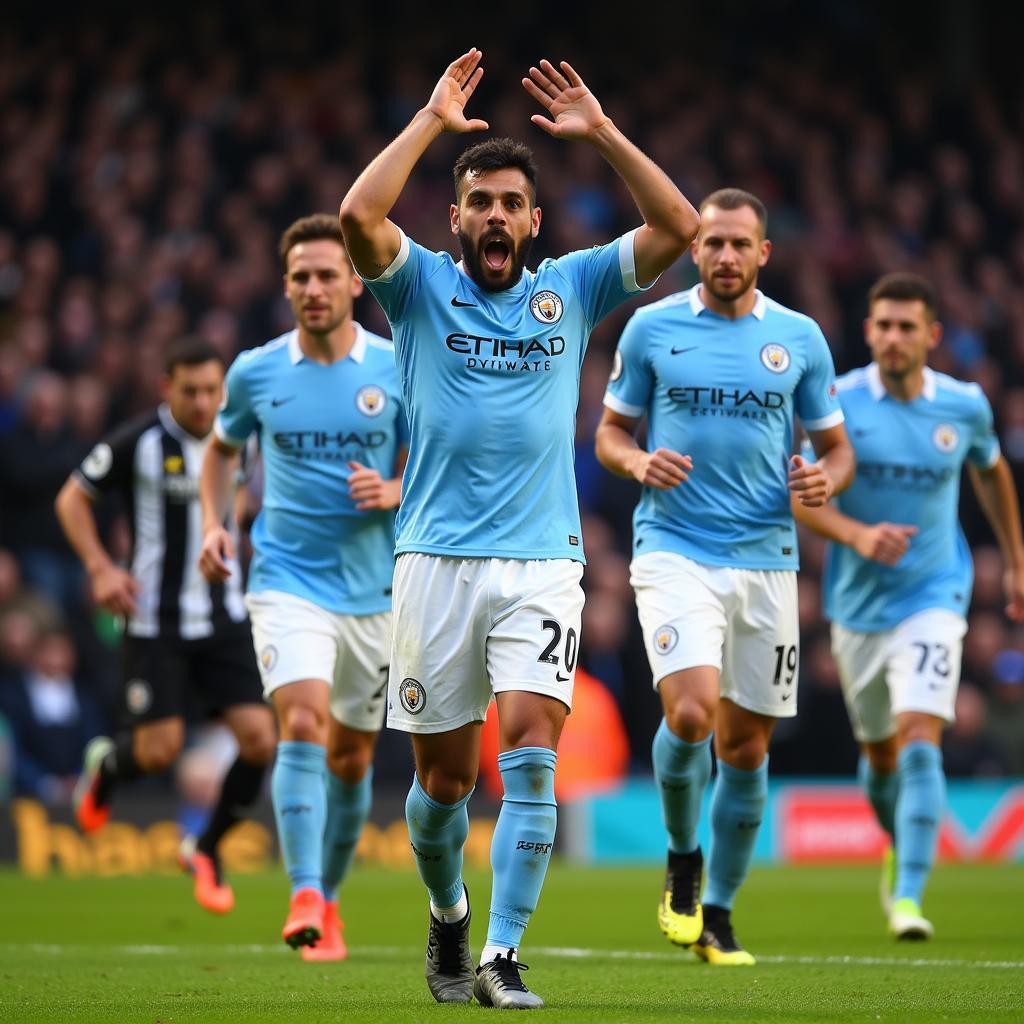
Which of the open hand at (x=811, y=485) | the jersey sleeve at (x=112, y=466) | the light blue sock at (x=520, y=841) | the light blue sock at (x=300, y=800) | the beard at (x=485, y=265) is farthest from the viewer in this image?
the jersey sleeve at (x=112, y=466)

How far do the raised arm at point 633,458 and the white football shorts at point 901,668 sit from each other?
203 centimetres

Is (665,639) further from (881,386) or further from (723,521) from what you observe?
(881,386)

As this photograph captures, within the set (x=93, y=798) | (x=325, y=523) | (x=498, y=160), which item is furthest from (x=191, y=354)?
(x=498, y=160)

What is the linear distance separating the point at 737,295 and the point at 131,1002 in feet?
12.1

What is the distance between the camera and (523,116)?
22.1m

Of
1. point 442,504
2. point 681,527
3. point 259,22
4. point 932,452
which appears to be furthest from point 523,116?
point 442,504

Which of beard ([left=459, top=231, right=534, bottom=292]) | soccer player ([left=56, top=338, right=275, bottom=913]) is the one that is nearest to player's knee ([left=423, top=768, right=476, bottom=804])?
beard ([left=459, top=231, right=534, bottom=292])

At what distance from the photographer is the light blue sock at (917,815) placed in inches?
355

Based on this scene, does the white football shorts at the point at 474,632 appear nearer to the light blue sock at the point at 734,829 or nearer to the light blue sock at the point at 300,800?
the light blue sock at the point at 300,800

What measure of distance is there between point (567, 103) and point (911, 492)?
152 inches

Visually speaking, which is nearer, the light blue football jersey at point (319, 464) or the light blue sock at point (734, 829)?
the light blue sock at point (734, 829)

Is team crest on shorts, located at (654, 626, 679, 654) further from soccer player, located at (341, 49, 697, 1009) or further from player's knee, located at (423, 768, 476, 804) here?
player's knee, located at (423, 768, 476, 804)

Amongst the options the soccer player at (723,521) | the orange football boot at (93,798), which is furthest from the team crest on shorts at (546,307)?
the orange football boot at (93,798)

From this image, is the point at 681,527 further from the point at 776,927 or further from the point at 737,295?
the point at 776,927
